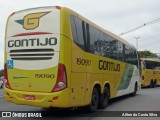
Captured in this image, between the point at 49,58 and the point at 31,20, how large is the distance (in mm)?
1415

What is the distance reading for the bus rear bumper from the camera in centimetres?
994

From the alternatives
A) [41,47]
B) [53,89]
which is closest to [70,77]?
[53,89]

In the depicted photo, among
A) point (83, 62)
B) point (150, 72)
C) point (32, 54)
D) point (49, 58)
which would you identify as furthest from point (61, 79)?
point (150, 72)

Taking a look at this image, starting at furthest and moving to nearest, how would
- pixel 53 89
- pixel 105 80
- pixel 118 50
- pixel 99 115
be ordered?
pixel 118 50, pixel 105 80, pixel 99 115, pixel 53 89

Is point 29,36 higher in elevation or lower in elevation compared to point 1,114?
Answer: higher

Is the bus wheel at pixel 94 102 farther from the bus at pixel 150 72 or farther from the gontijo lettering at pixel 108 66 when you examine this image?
the bus at pixel 150 72

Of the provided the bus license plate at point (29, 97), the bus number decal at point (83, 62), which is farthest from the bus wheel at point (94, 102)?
the bus license plate at point (29, 97)

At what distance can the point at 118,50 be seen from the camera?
16281 mm

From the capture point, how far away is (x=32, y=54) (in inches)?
415

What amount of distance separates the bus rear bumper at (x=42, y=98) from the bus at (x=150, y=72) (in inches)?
824

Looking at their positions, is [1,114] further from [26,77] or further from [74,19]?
[74,19]

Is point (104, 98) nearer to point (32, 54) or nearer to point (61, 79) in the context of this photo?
point (61, 79)

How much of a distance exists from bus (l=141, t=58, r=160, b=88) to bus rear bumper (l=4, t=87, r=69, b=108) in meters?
20.9

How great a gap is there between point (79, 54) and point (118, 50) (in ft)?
18.4
